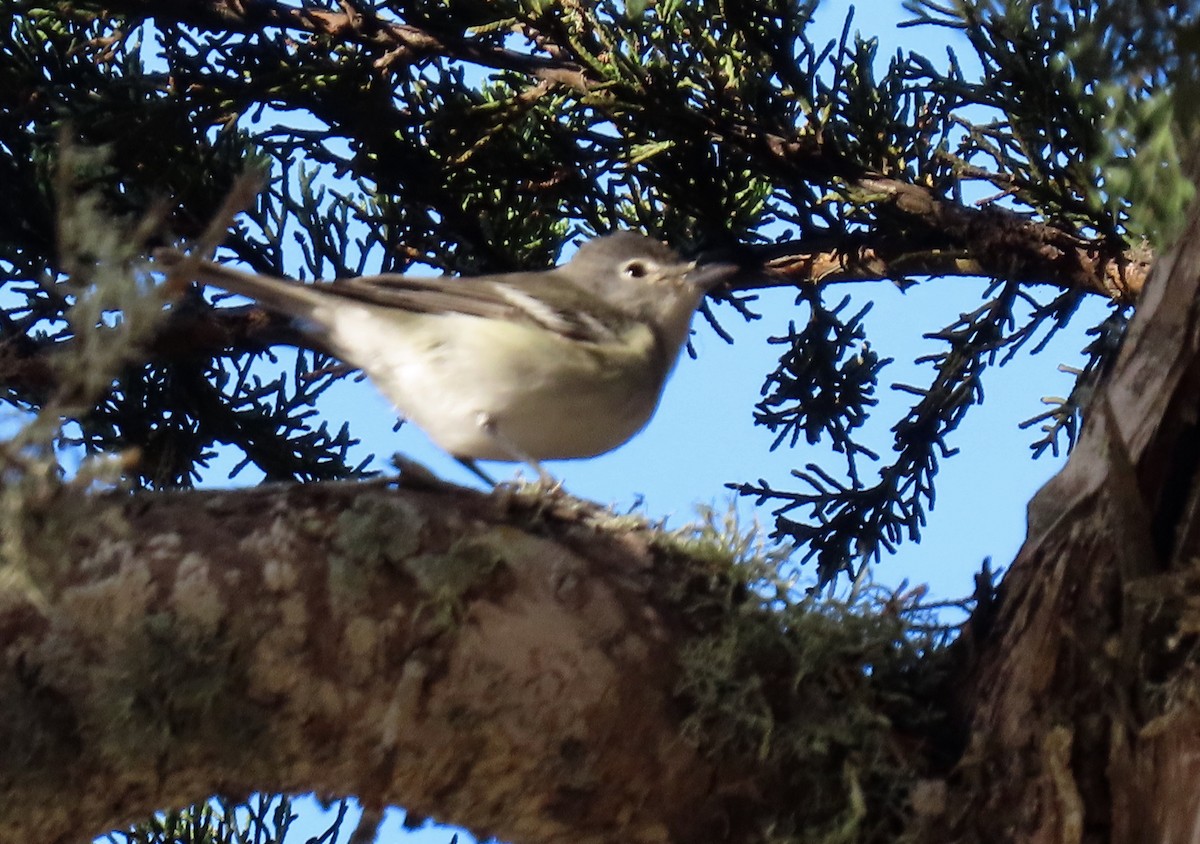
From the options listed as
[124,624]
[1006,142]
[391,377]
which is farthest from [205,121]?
[1006,142]

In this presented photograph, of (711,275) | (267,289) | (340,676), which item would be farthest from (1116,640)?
(267,289)

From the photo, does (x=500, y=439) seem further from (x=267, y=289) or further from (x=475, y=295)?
(x=267, y=289)

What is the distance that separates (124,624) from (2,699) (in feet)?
0.57

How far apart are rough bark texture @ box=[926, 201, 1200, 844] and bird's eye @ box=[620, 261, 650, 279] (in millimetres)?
1574

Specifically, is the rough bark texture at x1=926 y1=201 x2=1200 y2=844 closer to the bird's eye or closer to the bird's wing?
the bird's wing

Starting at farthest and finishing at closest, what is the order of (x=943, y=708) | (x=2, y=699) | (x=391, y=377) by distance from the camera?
(x=391, y=377) → (x=943, y=708) → (x=2, y=699)

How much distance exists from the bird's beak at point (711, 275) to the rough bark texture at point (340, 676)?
94 cm

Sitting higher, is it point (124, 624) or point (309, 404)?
point (309, 404)

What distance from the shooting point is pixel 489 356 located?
9.20 feet

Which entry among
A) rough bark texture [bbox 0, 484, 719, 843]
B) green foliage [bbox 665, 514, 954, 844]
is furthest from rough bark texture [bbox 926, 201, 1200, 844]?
rough bark texture [bbox 0, 484, 719, 843]

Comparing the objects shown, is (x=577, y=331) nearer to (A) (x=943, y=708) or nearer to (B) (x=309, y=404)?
(B) (x=309, y=404)

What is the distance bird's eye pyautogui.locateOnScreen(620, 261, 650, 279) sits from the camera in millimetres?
3422

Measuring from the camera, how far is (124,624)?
6.14 feet

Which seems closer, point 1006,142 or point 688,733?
point 688,733
